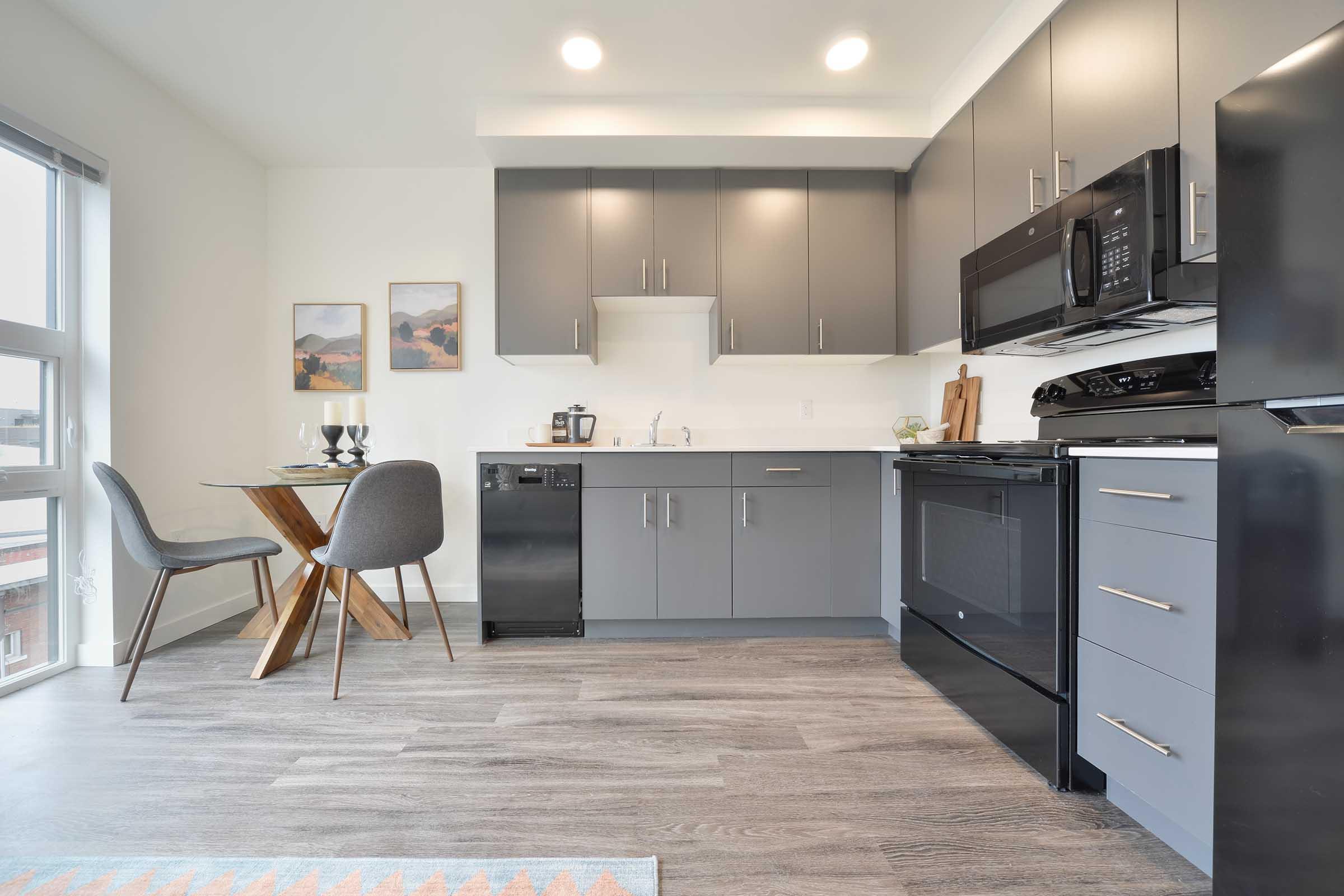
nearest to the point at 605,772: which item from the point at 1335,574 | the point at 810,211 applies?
the point at 1335,574

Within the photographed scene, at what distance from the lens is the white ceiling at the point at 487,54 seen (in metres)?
2.21

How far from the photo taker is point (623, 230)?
298 cm

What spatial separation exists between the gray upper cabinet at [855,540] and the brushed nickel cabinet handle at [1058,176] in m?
1.33

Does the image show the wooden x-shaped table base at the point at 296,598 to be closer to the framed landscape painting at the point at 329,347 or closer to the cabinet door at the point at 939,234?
the framed landscape painting at the point at 329,347

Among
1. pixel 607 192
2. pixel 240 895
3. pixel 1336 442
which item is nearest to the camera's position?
pixel 1336 442

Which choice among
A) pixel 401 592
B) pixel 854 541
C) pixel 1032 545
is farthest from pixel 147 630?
pixel 1032 545

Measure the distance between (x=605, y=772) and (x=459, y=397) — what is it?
242 centimetres

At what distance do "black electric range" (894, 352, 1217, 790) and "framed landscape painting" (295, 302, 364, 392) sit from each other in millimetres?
3117

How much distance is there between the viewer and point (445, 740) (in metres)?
1.83

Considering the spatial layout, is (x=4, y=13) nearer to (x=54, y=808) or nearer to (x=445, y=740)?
(x=54, y=808)

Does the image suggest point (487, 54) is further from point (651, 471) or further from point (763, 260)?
point (651, 471)

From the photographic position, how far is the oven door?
1571 mm

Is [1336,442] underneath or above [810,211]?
underneath

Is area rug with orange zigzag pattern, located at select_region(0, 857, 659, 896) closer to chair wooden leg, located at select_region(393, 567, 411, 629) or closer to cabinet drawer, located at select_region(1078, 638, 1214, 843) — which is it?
cabinet drawer, located at select_region(1078, 638, 1214, 843)
